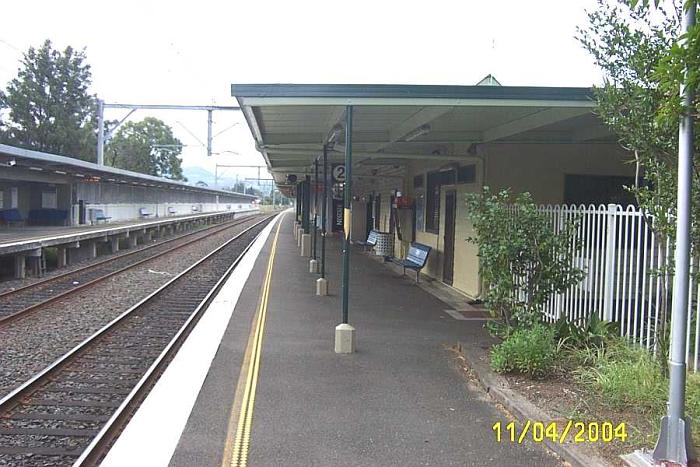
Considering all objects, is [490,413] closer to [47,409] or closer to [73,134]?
[47,409]

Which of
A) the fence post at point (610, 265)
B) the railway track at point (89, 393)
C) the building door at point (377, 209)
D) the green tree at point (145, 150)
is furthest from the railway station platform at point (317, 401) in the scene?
the green tree at point (145, 150)

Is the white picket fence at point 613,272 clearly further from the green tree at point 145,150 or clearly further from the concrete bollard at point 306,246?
the green tree at point 145,150

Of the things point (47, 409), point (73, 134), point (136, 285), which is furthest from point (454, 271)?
point (73, 134)

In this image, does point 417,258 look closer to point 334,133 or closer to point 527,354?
point 334,133

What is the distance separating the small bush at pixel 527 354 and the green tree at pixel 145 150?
74.5 meters

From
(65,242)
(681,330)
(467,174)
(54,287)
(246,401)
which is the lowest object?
(54,287)

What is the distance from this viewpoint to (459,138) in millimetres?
11609

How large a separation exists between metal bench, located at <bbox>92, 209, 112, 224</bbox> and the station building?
1036 inches

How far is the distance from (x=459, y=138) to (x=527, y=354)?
6.28 m

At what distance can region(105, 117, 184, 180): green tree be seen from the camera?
8344 cm

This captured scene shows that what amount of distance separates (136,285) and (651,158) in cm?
1278

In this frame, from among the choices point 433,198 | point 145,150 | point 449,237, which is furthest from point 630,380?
point 145,150

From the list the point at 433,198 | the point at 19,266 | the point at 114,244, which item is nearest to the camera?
the point at 433,198

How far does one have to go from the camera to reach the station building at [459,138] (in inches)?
291
